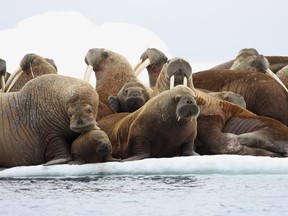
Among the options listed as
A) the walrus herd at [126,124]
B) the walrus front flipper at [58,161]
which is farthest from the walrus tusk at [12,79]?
the walrus front flipper at [58,161]

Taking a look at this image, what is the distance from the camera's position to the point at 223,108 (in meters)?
15.7

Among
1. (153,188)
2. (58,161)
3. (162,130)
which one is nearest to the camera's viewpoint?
(153,188)

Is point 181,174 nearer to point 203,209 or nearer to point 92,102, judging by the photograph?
point 92,102

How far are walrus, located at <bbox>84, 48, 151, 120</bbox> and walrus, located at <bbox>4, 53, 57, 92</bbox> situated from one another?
0.54 m

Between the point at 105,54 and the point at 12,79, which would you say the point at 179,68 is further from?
the point at 12,79

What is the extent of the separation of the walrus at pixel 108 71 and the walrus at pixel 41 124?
265cm

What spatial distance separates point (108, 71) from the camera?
17938mm

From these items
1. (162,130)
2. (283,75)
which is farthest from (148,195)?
(283,75)

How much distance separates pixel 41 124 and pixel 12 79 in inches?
124

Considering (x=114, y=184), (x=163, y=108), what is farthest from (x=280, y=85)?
(x=114, y=184)

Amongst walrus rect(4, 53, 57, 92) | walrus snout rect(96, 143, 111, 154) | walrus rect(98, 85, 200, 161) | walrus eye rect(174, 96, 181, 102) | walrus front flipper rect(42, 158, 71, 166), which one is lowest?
walrus front flipper rect(42, 158, 71, 166)

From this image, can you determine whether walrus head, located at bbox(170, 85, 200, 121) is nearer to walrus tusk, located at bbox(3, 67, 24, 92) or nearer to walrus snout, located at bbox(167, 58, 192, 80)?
walrus snout, located at bbox(167, 58, 192, 80)

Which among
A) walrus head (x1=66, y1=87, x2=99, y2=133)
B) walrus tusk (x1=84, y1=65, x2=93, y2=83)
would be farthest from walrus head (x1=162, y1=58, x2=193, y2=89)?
walrus tusk (x1=84, y1=65, x2=93, y2=83)

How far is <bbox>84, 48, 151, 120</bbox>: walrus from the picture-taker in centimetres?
1766
